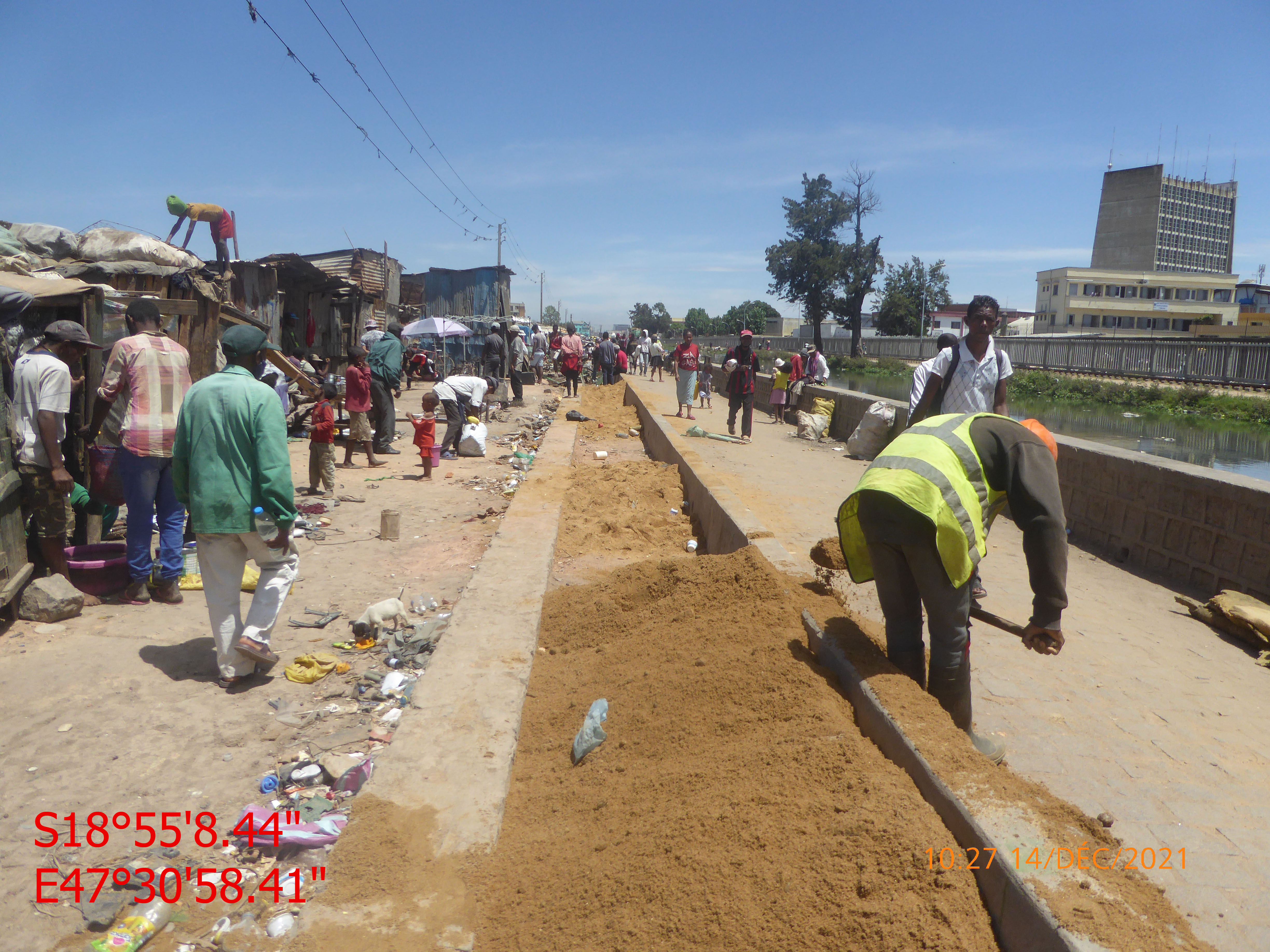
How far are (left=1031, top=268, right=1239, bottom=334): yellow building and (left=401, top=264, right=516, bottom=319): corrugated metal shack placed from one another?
194 feet

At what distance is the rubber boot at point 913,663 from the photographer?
317 centimetres

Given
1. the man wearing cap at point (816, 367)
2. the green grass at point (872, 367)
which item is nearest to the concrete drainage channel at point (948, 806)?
the man wearing cap at point (816, 367)

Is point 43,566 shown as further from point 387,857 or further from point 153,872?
point 387,857

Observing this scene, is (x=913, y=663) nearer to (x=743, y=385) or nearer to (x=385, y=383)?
(x=385, y=383)

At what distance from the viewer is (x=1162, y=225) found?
107m

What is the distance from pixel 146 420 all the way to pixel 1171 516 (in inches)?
283

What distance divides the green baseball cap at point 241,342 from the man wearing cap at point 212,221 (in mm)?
9650

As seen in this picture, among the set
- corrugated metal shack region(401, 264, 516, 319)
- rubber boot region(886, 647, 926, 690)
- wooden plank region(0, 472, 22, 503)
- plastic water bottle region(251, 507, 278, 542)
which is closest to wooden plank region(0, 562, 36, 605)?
wooden plank region(0, 472, 22, 503)

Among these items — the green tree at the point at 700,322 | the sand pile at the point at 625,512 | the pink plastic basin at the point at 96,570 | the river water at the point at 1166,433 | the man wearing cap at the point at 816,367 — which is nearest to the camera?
the pink plastic basin at the point at 96,570

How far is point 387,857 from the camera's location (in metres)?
2.77

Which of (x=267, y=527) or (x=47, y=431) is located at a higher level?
(x=47, y=431)

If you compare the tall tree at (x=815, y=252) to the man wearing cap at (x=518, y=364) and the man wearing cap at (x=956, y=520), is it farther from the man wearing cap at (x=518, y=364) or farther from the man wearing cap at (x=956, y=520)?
the man wearing cap at (x=956, y=520)

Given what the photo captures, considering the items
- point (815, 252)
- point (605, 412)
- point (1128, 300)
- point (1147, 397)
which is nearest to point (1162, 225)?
point (1128, 300)

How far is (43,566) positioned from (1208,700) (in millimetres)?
6712
